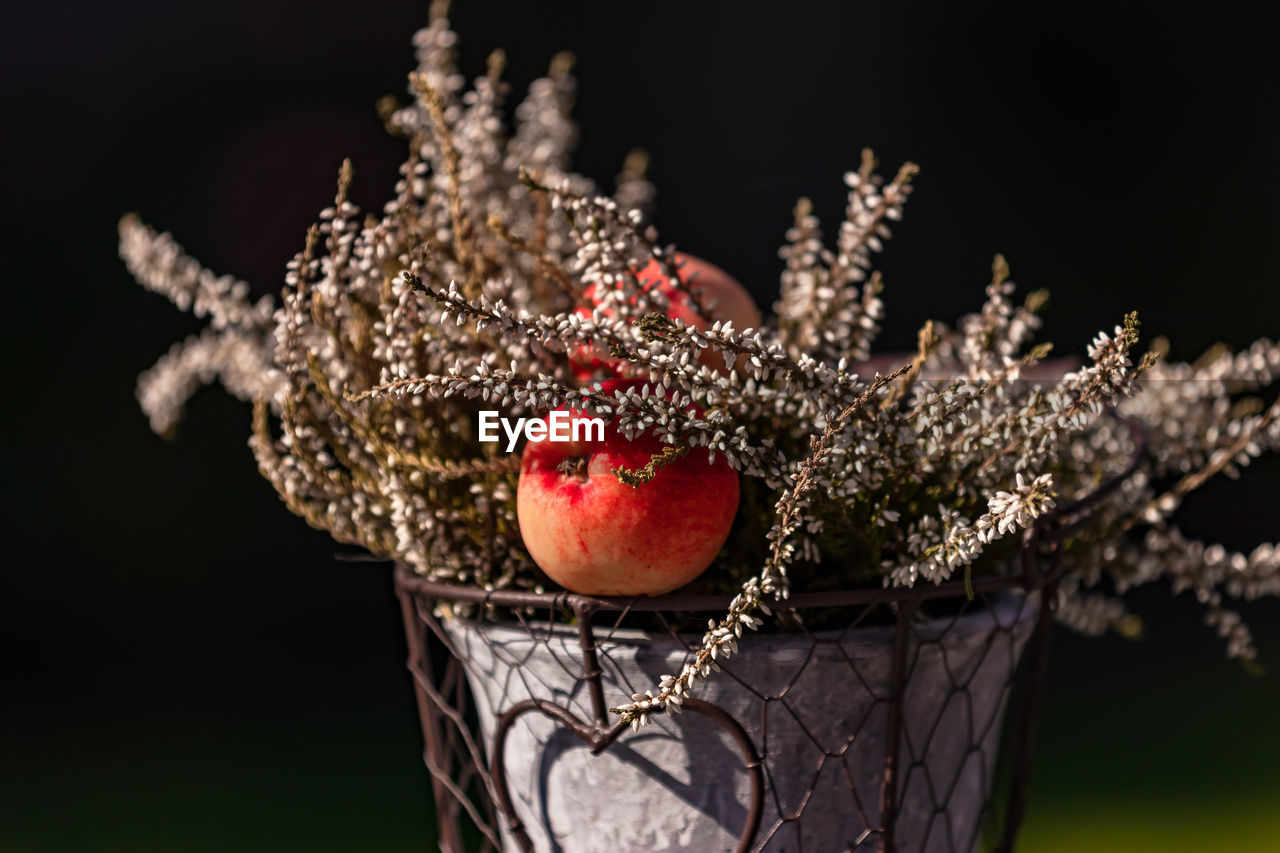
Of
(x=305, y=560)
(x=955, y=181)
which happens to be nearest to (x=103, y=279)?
(x=305, y=560)

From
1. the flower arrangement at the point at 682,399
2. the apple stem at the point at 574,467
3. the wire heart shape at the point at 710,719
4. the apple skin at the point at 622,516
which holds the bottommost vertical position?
the wire heart shape at the point at 710,719

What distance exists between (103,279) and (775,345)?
1.87m

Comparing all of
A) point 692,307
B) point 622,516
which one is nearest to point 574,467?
point 622,516

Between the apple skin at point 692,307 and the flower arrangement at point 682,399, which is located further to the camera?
the apple skin at point 692,307

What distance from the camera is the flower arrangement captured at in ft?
1.86

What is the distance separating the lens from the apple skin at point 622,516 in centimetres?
59

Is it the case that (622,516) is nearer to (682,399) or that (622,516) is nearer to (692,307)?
(682,399)

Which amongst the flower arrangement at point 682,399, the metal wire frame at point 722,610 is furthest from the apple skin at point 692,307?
the metal wire frame at point 722,610

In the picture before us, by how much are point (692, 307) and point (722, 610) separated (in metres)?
0.20

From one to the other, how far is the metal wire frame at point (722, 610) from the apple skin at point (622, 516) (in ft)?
0.06

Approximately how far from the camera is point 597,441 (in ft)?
2.01

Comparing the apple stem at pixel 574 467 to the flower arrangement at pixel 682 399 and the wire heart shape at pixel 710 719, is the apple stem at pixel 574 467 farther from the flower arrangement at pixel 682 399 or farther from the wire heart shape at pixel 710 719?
the wire heart shape at pixel 710 719

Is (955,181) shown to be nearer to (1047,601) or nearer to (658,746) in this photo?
(1047,601)

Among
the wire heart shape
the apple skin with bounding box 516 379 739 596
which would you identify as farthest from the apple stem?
the wire heart shape
